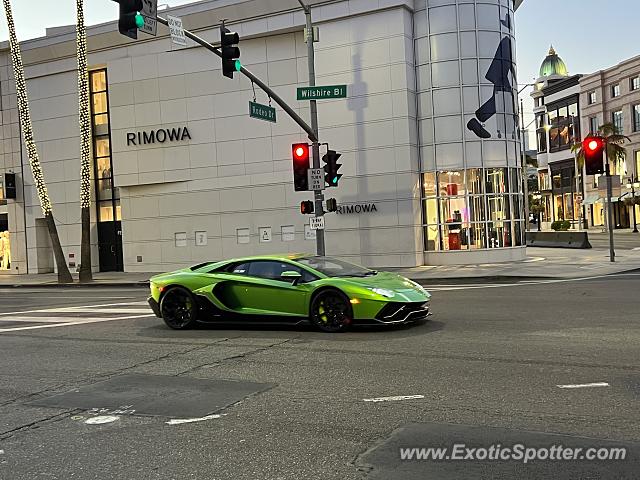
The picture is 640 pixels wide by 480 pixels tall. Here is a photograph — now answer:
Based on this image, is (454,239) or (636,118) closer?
(454,239)

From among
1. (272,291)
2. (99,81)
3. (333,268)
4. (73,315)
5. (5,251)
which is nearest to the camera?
(272,291)

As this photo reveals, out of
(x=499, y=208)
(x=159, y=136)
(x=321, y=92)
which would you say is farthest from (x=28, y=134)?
(x=499, y=208)

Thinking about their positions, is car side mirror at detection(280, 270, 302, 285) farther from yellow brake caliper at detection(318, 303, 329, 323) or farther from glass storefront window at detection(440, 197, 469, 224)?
glass storefront window at detection(440, 197, 469, 224)

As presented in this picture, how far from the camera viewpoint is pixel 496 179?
28.7 metres

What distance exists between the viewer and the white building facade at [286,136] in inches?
1117

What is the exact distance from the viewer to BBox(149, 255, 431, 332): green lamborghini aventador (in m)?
10.7

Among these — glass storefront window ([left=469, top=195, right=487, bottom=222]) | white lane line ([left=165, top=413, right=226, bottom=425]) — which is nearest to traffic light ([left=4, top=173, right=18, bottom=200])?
glass storefront window ([left=469, top=195, right=487, bottom=222])

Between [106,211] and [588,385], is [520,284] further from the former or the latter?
[106,211]

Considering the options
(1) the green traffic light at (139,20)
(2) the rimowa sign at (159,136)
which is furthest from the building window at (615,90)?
(1) the green traffic light at (139,20)

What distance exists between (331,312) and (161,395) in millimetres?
4074

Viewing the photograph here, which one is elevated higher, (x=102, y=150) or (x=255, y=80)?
(x=102, y=150)

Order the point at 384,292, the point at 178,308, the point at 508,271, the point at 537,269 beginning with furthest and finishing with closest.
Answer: the point at 537,269, the point at 508,271, the point at 178,308, the point at 384,292

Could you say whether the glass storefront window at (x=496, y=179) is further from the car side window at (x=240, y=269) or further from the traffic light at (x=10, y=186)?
the traffic light at (x=10, y=186)

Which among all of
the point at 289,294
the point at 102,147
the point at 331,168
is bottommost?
the point at 289,294
